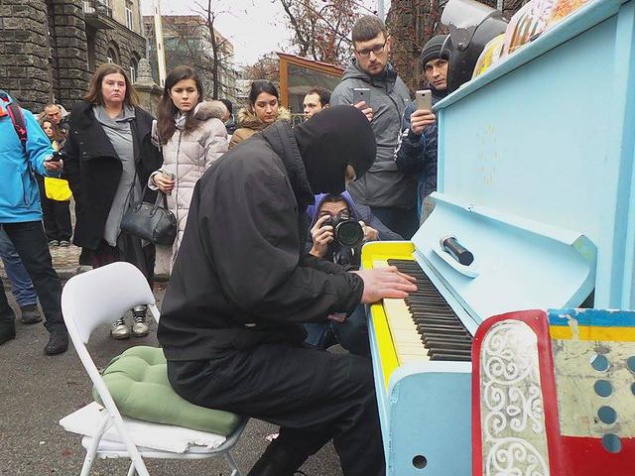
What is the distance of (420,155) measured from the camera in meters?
2.75

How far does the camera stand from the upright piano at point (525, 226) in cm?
87

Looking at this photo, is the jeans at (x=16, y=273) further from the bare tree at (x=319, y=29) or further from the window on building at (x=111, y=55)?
the window on building at (x=111, y=55)

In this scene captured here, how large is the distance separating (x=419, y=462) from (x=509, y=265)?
559mm

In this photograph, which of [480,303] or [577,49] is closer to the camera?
[577,49]

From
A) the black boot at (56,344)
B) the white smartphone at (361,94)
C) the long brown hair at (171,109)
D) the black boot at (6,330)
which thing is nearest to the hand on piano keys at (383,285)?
the white smartphone at (361,94)

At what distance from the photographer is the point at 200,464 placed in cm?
223

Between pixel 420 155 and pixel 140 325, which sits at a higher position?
pixel 420 155

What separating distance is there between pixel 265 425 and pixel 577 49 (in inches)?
86.8

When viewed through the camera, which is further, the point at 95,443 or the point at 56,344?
the point at 56,344

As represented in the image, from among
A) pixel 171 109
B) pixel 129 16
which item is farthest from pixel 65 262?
pixel 129 16

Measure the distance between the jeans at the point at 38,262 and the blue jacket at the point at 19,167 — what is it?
0.07 m

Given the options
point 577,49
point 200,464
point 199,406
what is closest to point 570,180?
point 577,49

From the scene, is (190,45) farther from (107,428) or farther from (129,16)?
(107,428)

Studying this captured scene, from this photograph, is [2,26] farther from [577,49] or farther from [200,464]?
[577,49]
